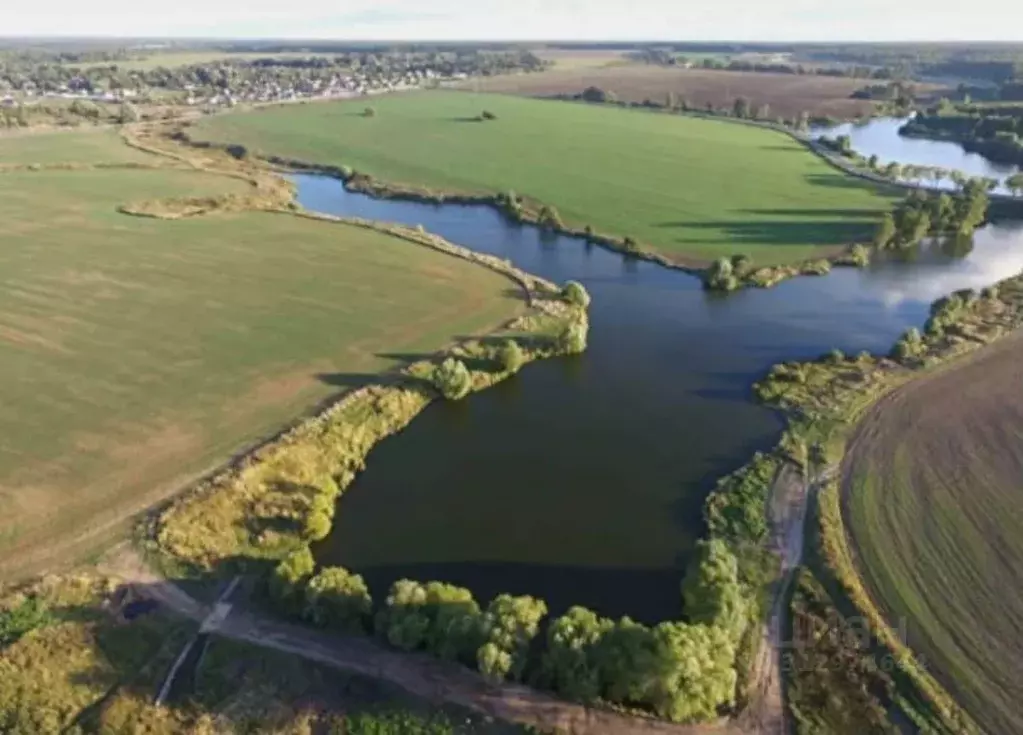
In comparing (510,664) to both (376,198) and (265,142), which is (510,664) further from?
(265,142)

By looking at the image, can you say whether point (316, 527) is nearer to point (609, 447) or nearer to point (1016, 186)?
point (609, 447)

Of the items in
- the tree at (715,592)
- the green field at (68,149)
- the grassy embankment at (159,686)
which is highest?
the green field at (68,149)

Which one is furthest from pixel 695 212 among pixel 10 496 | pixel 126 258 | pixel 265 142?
pixel 265 142

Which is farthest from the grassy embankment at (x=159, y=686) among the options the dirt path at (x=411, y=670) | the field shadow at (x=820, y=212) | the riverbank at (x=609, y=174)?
the field shadow at (x=820, y=212)

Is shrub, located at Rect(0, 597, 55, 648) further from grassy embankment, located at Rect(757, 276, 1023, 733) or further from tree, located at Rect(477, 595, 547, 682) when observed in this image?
grassy embankment, located at Rect(757, 276, 1023, 733)

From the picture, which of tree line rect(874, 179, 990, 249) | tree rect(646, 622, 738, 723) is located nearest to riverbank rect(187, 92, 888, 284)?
tree line rect(874, 179, 990, 249)

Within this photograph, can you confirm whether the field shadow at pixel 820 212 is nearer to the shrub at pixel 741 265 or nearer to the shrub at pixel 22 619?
the shrub at pixel 741 265

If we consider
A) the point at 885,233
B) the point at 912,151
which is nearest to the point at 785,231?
the point at 885,233
